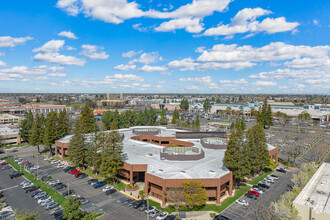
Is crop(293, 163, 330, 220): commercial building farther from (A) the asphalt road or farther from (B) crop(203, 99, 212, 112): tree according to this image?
(B) crop(203, 99, 212, 112): tree

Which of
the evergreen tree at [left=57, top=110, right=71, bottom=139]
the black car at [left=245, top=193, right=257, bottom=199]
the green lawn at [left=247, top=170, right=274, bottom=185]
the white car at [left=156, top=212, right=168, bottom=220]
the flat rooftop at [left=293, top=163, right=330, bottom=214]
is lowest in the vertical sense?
the green lawn at [left=247, top=170, right=274, bottom=185]

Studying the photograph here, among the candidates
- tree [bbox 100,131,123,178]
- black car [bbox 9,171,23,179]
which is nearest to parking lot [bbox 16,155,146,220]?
tree [bbox 100,131,123,178]

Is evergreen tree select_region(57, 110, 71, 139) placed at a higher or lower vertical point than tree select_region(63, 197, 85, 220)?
higher

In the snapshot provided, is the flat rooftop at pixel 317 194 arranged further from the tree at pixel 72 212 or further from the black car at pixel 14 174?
the black car at pixel 14 174

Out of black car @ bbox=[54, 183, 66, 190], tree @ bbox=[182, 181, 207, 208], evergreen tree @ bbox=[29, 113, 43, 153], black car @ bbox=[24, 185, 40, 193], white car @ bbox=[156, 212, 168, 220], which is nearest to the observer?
white car @ bbox=[156, 212, 168, 220]

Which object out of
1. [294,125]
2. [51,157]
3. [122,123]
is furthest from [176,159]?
[294,125]

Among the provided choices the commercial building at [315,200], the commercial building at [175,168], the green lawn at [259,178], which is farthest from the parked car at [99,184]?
the commercial building at [315,200]
